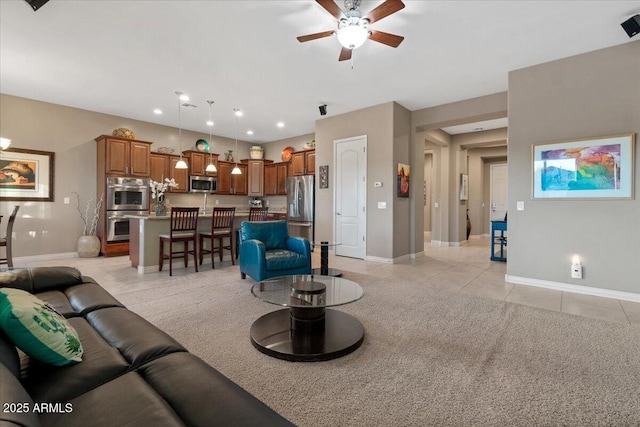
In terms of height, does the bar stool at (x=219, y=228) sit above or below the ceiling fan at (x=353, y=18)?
below

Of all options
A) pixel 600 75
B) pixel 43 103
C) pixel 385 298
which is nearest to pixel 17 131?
pixel 43 103

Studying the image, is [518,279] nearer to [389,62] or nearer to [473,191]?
[389,62]

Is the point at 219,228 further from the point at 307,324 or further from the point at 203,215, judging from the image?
the point at 307,324

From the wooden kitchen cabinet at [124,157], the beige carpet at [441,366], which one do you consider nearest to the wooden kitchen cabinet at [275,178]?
the wooden kitchen cabinet at [124,157]

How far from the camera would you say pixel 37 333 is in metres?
1.10

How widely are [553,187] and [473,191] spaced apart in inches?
241

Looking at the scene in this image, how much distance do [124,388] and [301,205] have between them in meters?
6.49

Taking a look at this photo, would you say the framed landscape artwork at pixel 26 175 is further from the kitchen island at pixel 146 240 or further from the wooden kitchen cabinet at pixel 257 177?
the wooden kitchen cabinet at pixel 257 177

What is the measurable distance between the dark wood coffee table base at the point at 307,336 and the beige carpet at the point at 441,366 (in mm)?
62

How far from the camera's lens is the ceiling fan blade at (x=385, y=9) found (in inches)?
101

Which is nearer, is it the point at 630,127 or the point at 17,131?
the point at 630,127

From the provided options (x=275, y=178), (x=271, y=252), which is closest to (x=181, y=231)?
(x=271, y=252)

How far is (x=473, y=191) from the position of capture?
31.9 feet

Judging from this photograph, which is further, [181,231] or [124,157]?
[124,157]
